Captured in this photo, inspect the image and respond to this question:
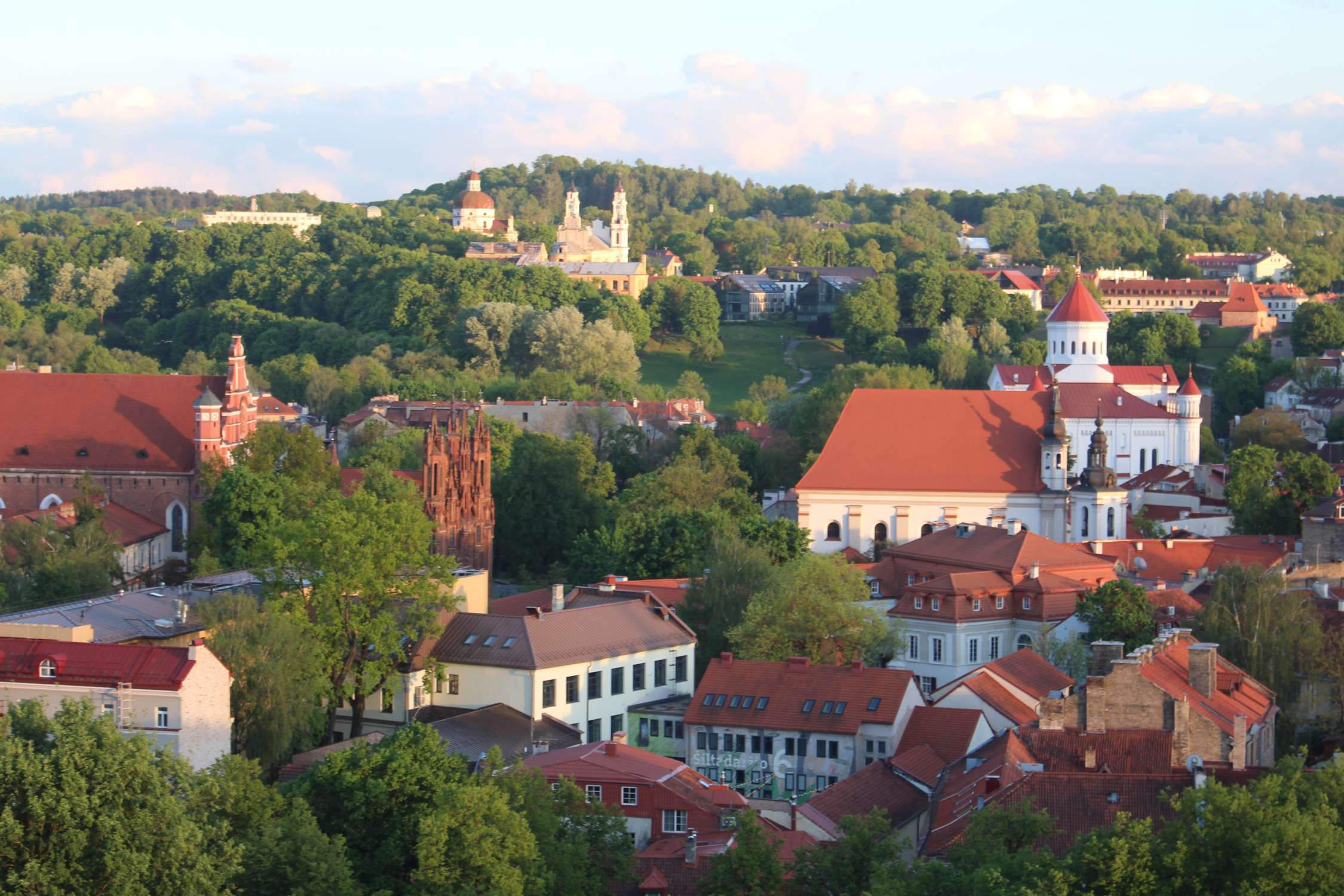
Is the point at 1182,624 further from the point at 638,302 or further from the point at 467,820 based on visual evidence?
the point at 638,302

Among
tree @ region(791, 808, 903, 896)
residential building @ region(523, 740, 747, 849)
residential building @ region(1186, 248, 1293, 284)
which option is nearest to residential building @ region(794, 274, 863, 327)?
residential building @ region(1186, 248, 1293, 284)

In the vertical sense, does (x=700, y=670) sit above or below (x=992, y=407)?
below

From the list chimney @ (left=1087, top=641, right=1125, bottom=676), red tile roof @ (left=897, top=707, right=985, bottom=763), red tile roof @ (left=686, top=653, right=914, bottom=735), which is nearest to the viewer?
chimney @ (left=1087, top=641, right=1125, bottom=676)

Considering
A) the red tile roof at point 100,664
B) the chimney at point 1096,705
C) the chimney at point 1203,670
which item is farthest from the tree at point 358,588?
the chimney at point 1203,670

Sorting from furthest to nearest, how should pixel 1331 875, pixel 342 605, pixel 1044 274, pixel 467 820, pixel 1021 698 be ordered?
pixel 1044 274
pixel 342 605
pixel 1021 698
pixel 467 820
pixel 1331 875

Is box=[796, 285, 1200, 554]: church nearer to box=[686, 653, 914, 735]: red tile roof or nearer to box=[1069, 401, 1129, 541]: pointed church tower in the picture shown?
box=[1069, 401, 1129, 541]: pointed church tower

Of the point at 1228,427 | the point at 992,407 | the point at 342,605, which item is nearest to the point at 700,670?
the point at 342,605

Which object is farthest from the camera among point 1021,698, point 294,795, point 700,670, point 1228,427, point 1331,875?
point 1228,427
